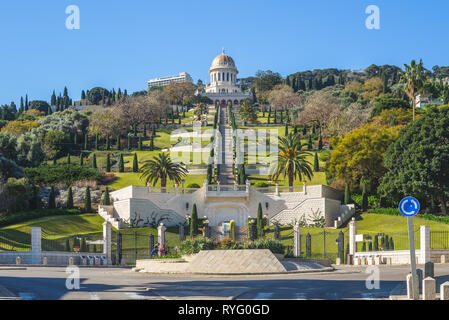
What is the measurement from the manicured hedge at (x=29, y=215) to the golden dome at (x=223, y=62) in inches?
4256

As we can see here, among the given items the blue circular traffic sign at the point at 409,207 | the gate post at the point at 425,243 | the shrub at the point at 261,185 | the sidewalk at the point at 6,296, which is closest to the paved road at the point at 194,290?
the sidewalk at the point at 6,296

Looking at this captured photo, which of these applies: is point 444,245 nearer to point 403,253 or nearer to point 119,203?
point 403,253

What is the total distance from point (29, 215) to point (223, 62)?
4460 inches

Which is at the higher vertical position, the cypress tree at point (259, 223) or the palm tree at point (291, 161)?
the palm tree at point (291, 161)

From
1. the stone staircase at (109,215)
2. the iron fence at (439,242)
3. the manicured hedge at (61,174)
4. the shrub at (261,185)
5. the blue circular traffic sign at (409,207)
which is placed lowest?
the iron fence at (439,242)

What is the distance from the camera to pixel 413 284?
15688 mm

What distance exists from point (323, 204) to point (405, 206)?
43540 mm

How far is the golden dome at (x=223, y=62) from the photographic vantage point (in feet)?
533

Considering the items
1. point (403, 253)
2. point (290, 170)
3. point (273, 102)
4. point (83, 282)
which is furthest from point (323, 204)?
point (273, 102)

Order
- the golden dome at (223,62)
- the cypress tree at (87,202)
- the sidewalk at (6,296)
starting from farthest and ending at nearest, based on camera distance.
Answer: the golden dome at (223,62)
the cypress tree at (87,202)
the sidewalk at (6,296)

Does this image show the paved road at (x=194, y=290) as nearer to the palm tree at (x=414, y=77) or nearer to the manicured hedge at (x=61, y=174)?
the manicured hedge at (x=61, y=174)

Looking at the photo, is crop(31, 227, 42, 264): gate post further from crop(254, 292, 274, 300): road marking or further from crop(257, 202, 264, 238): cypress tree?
crop(257, 202, 264, 238): cypress tree

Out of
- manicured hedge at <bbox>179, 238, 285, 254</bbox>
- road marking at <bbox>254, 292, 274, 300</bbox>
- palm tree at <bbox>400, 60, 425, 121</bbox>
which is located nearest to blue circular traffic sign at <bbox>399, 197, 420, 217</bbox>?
road marking at <bbox>254, 292, 274, 300</bbox>
